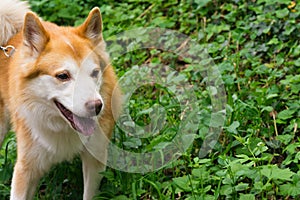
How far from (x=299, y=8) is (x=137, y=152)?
8.70ft

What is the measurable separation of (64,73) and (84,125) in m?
0.36

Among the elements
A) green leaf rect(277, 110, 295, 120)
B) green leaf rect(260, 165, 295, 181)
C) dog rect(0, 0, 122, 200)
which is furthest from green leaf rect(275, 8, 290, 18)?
green leaf rect(260, 165, 295, 181)

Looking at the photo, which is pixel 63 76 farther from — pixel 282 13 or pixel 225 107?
pixel 282 13

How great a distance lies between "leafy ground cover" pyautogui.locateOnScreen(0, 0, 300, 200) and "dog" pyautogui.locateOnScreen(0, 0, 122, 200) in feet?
0.95

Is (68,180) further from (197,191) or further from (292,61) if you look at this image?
(292,61)

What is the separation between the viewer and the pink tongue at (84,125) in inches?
148

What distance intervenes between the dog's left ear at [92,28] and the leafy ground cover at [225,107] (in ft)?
2.50

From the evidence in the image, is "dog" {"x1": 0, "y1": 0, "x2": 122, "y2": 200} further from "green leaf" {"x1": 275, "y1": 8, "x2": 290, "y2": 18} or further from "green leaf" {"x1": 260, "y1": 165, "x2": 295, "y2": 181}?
"green leaf" {"x1": 275, "y1": 8, "x2": 290, "y2": 18}

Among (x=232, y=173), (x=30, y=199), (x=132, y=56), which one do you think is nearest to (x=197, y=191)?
(x=232, y=173)

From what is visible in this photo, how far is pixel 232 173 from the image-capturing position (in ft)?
12.4

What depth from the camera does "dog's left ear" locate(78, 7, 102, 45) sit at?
3.99 metres

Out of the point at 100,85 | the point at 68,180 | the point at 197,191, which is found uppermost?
the point at 100,85

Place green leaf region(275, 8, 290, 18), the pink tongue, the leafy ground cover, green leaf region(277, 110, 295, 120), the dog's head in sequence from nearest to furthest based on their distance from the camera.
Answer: the dog's head → the pink tongue → the leafy ground cover → green leaf region(277, 110, 295, 120) → green leaf region(275, 8, 290, 18)

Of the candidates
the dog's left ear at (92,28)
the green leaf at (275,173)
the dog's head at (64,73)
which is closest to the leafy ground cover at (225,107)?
the green leaf at (275,173)
